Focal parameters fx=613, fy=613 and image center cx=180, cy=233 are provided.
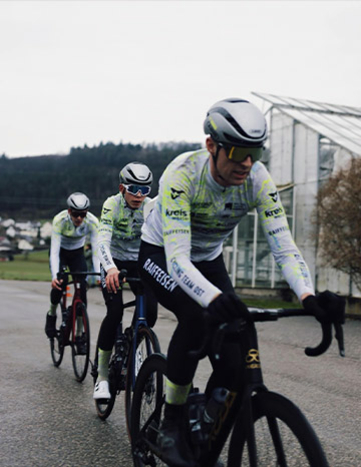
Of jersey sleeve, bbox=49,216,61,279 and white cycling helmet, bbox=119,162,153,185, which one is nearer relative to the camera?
white cycling helmet, bbox=119,162,153,185

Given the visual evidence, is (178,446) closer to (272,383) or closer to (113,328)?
(113,328)

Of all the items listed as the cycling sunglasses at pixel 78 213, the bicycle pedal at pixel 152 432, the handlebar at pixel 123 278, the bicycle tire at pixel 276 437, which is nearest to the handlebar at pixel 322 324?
the bicycle tire at pixel 276 437

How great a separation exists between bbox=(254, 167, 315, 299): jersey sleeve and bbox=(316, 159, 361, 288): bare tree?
12.5m

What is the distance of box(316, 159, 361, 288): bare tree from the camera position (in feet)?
50.5

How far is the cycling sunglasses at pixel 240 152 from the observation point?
9.08 feet

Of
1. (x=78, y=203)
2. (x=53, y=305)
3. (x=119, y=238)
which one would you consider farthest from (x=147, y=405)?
(x=53, y=305)

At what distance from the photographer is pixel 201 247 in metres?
3.41

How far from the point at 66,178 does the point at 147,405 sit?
108617 millimetres

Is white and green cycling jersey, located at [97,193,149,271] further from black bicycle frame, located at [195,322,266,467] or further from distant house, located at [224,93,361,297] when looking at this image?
distant house, located at [224,93,361,297]

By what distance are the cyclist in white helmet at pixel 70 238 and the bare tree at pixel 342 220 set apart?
914cm

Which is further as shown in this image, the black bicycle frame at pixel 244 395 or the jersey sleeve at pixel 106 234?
the jersey sleeve at pixel 106 234

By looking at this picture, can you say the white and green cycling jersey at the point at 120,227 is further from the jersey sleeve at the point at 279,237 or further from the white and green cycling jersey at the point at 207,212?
the jersey sleeve at the point at 279,237

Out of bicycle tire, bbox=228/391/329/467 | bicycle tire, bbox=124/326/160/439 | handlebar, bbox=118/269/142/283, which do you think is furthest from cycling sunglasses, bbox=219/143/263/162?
handlebar, bbox=118/269/142/283

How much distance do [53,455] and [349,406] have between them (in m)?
2.92
